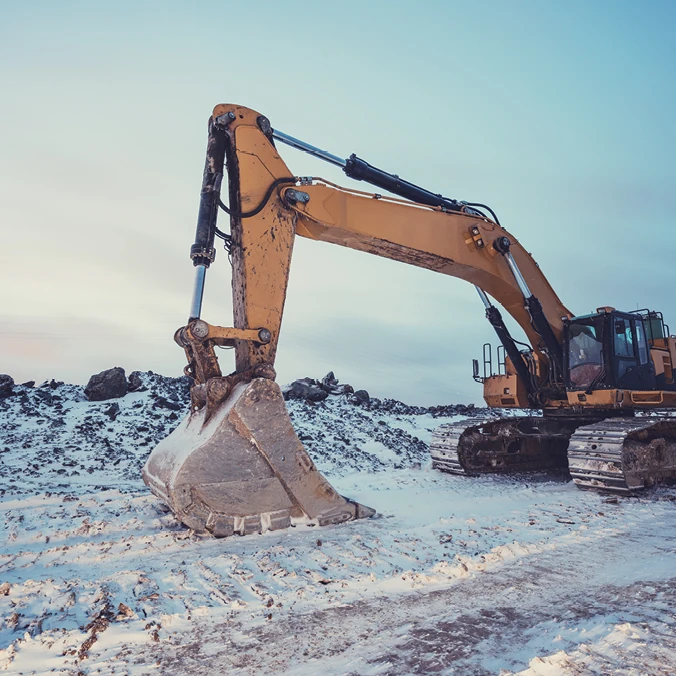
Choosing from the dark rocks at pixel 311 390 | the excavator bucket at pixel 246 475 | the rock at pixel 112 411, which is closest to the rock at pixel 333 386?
the dark rocks at pixel 311 390

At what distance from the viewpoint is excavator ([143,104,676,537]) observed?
4793 millimetres

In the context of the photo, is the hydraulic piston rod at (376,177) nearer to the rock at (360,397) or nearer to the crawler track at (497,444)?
the crawler track at (497,444)

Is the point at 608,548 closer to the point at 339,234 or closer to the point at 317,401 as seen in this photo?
the point at 339,234

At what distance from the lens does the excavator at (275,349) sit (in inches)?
189

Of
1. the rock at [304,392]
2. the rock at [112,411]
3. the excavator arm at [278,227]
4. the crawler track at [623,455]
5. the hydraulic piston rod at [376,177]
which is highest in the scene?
the hydraulic piston rod at [376,177]

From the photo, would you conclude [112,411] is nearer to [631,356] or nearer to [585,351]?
[585,351]

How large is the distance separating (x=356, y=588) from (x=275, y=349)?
105 inches

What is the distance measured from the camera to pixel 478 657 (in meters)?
2.48

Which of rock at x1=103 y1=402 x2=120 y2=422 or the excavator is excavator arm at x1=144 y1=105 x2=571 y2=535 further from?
rock at x1=103 y1=402 x2=120 y2=422

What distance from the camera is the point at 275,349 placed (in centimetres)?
553

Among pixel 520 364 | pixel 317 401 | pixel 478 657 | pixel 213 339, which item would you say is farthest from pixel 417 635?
pixel 317 401

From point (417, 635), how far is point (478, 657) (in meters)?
0.35

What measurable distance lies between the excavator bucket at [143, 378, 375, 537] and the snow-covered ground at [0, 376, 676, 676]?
0.20 m

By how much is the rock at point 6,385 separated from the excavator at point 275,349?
7.41 metres
